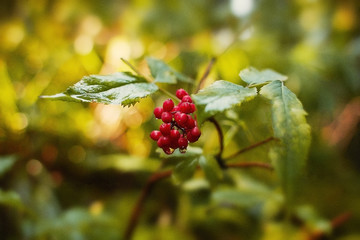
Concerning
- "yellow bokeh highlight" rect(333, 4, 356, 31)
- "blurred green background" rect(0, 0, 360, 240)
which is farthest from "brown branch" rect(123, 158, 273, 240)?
"yellow bokeh highlight" rect(333, 4, 356, 31)

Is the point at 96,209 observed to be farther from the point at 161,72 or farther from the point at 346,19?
the point at 346,19

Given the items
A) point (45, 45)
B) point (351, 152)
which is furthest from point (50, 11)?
point (351, 152)

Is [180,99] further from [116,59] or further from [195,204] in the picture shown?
[116,59]

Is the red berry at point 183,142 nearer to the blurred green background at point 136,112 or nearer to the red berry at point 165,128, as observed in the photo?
the red berry at point 165,128

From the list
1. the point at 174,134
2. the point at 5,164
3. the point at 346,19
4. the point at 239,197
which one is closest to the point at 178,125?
the point at 174,134

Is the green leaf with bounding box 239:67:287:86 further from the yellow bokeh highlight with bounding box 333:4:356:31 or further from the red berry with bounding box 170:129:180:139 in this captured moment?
the yellow bokeh highlight with bounding box 333:4:356:31

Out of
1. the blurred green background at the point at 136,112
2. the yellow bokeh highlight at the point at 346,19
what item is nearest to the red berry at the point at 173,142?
the blurred green background at the point at 136,112
